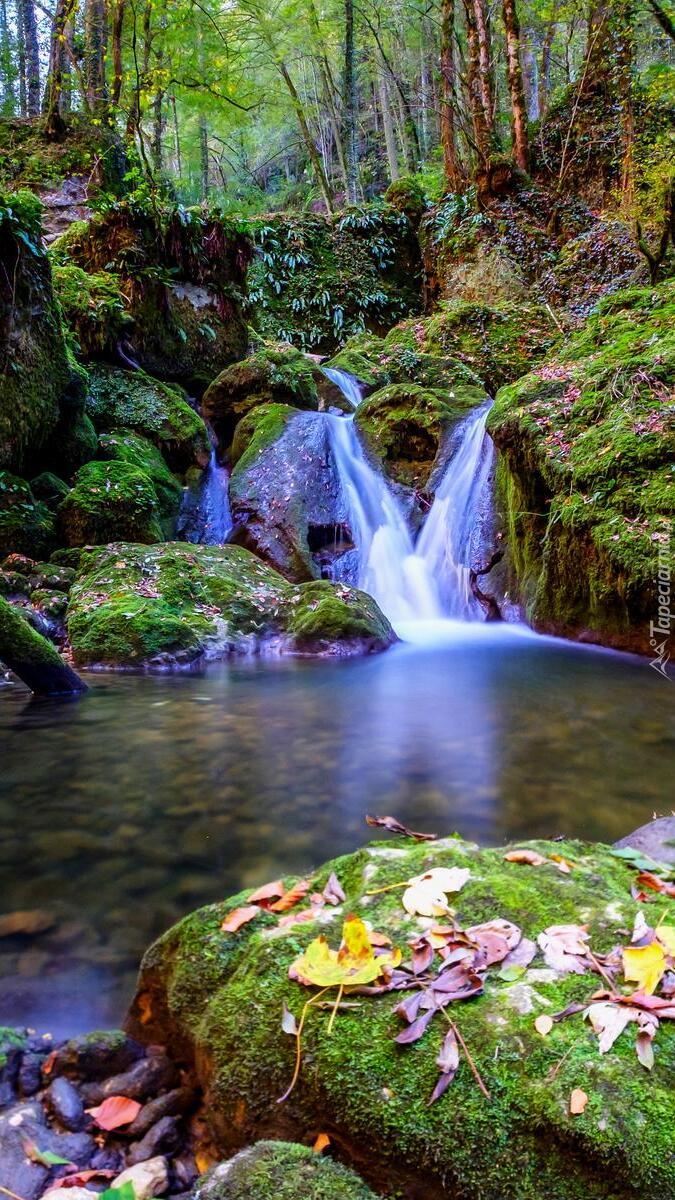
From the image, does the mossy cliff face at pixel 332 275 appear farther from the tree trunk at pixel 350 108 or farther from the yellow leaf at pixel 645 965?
the yellow leaf at pixel 645 965

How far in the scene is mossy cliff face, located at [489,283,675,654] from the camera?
6602 mm

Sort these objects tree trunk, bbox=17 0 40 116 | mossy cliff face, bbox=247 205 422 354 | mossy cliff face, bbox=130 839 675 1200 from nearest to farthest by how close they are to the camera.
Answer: mossy cliff face, bbox=130 839 675 1200 → mossy cliff face, bbox=247 205 422 354 → tree trunk, bbox=17 0 40 116

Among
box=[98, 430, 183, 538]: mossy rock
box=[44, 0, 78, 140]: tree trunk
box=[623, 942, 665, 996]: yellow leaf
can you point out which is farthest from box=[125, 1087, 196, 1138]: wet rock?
box=[44, 0, 78, 140]: tree trunk

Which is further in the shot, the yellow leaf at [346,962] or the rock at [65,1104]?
the rock at [65,1104]

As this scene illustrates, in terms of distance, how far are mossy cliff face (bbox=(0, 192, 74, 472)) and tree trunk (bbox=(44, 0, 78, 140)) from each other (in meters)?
4.85

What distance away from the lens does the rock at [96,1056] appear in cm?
162

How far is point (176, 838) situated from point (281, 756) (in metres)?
1.26

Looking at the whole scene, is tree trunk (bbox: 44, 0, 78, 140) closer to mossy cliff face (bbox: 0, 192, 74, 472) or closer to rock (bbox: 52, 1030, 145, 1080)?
mossy cliff face (bbox: 0, 192, 74, 472)

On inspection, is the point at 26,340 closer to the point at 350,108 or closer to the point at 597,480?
the point at 597,480

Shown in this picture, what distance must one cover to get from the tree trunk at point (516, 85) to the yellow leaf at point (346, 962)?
1868cm

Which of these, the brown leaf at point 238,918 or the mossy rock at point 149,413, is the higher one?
the mossy rock at point 149,413

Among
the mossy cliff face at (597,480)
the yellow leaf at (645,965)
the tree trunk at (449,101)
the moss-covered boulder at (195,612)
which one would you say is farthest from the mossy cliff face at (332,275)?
the yellow leaf at (645,965)

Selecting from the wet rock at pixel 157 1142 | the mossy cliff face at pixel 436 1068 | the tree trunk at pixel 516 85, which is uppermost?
the tree trunk at pixel 516 85

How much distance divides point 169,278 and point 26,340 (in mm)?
4934
